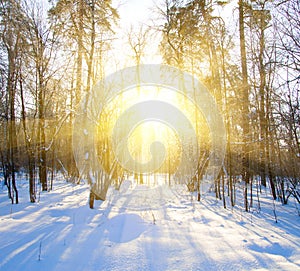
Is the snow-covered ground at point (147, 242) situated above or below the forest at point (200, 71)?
below

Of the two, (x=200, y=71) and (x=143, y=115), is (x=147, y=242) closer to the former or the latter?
(x=200, y=71)

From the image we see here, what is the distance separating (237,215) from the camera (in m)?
6.20

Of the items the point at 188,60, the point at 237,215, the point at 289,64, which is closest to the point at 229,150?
the point at 237,215

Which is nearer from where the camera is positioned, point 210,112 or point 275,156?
point 275,156

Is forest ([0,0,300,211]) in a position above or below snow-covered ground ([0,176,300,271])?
above

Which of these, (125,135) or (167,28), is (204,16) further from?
(125,135)

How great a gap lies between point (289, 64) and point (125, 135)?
28.0 ft

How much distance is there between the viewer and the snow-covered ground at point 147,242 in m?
3.01

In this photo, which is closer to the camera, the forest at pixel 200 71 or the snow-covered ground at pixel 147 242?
the snow-covered ground at pixel 147 242

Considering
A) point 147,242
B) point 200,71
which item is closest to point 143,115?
point 200,71

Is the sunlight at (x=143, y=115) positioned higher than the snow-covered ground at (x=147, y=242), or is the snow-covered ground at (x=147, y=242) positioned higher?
the sunlight at (x=143, y=115)

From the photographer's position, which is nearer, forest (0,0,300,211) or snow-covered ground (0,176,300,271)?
snow-covered ground (0,176,300,271)

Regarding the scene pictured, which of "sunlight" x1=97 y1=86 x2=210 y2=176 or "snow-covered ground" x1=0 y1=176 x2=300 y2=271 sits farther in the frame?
"sunlight" x1=97 y1=86 x2=210 y2=176

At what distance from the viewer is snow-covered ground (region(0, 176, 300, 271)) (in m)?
3.01
